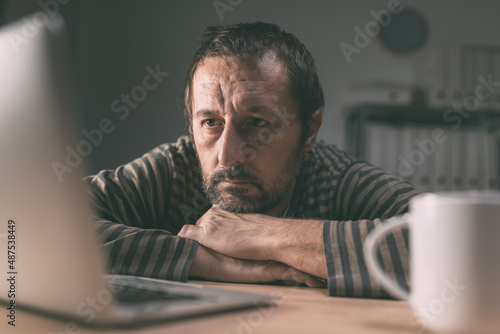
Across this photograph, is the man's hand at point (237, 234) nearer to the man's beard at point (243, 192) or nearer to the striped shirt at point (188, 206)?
the striped shirt at point (188, 206)

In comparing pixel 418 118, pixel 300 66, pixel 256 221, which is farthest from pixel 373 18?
pixel 256 221

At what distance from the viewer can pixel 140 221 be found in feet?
4.39

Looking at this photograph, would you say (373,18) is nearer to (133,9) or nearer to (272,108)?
(133,9)

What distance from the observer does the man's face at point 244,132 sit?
1.22 metres

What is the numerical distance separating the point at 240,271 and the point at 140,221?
23.7 inches

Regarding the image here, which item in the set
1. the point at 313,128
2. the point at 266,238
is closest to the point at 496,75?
the point at 313,128

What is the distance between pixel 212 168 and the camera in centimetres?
125

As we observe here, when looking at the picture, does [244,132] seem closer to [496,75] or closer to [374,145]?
[374,145]

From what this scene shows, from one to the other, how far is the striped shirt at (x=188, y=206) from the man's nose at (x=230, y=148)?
204 mm

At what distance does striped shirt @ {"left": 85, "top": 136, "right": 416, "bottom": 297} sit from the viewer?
0.72 m

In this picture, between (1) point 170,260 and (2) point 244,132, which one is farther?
(2) point 244,132

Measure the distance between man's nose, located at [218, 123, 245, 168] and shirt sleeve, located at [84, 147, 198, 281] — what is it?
23cm

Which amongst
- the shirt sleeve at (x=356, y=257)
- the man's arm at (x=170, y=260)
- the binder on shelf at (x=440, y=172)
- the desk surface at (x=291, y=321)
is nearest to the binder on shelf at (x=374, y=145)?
the binder on shelf at (x=440, y=172)

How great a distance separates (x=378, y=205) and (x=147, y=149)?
173cm
